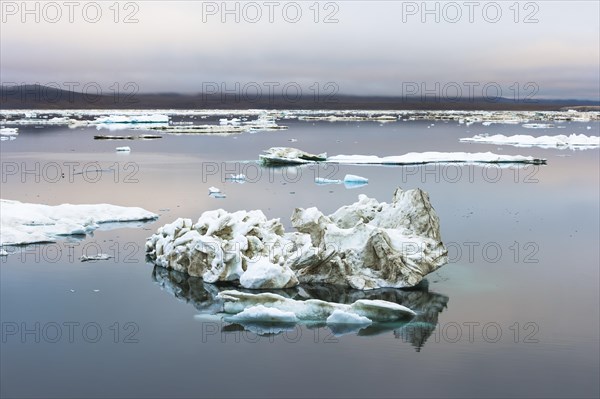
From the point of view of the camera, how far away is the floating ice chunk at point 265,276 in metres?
10.4

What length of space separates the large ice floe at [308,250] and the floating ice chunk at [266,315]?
1.36 meters

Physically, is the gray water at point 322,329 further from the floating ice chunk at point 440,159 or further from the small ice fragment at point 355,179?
the floating ice chunk at point 440,159

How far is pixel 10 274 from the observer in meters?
11.3

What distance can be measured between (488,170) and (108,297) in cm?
2011

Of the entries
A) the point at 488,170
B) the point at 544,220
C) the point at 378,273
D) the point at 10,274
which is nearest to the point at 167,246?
the point at 10,274

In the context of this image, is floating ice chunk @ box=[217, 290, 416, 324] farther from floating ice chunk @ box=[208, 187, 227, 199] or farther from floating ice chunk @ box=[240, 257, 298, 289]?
floating ice chunk @ box=[208, 187, 227, 199]

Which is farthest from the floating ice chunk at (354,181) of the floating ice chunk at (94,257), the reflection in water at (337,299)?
the reflection in water at (337,299)

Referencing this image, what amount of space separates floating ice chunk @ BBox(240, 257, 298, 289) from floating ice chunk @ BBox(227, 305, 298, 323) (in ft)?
4.27

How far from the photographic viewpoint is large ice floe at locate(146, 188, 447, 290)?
10.8 m

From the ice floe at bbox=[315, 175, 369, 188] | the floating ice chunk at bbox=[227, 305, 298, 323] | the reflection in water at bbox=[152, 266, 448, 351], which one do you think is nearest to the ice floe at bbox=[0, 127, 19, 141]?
the ice floe at bbox=[315, 175, 369, 188]

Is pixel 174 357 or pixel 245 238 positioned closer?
pixel 174 357

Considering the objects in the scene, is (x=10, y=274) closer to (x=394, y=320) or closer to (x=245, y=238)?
(x=245, y=238)

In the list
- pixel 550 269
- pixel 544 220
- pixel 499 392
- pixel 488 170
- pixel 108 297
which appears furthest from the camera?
pixel 488 170

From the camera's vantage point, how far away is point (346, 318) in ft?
29.4
